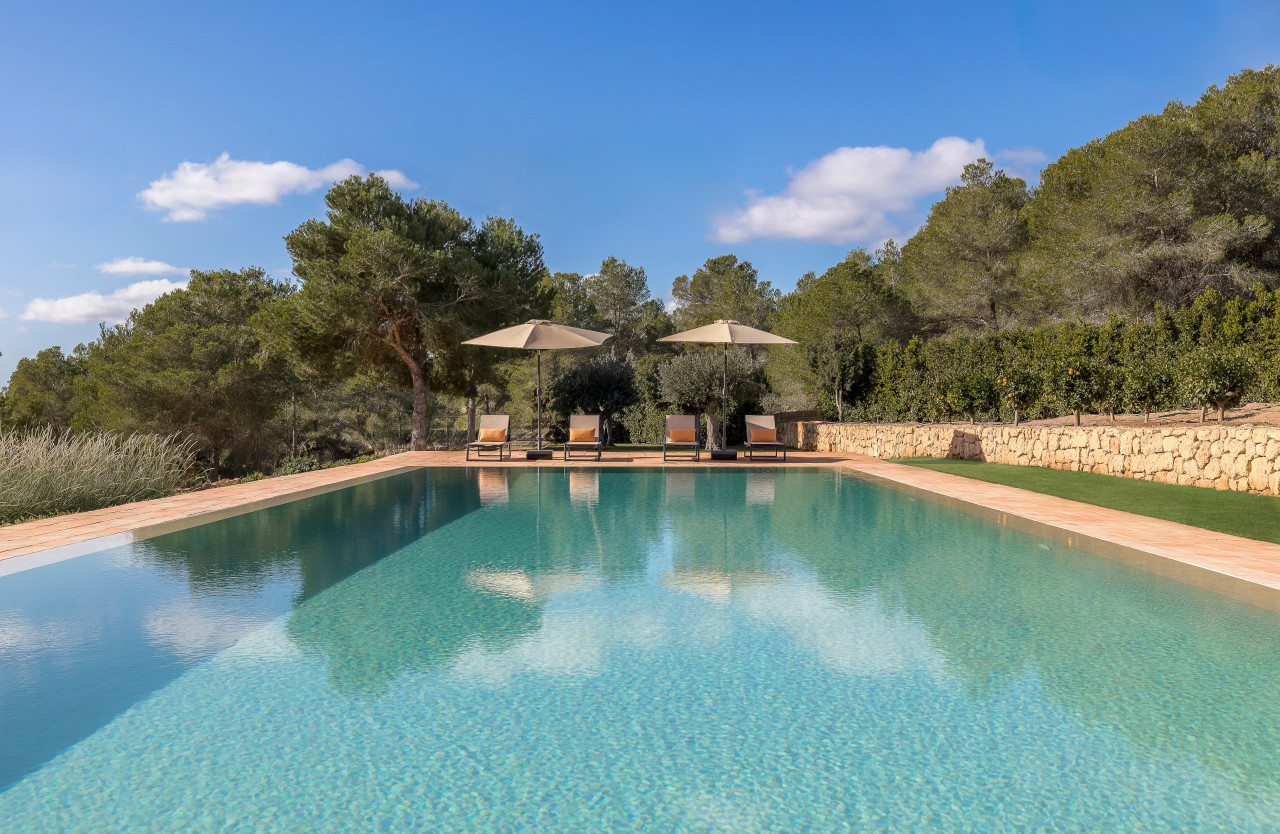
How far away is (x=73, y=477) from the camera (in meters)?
7.80

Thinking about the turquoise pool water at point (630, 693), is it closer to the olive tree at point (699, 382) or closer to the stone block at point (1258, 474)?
the stone block at point (1258, 474)

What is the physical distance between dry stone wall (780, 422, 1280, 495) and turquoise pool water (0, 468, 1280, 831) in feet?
15.1

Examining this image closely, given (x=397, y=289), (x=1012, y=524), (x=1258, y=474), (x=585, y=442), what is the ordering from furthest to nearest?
(x=397, y=289)
(x=585, y=442)
(x=1258, y=474)
(x=1012, y=524)

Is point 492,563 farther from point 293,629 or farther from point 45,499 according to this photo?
point 45,499

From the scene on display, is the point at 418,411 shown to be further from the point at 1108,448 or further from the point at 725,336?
the point at 1108,448

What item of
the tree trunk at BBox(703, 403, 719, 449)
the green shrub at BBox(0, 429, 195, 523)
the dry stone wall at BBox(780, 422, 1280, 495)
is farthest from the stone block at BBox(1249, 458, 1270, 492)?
the green shrub at BBox(0, 429, 195, 523)

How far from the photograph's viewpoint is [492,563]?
5094 mm

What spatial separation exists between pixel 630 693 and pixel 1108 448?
9.95 meters

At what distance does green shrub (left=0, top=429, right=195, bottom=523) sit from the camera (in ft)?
23.6

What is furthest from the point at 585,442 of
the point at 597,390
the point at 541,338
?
the point at 597,390

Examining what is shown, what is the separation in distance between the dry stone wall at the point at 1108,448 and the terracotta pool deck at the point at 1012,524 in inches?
88.1

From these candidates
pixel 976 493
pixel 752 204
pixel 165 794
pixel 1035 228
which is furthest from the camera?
pixel 752 204

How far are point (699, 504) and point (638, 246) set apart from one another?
2044 cm

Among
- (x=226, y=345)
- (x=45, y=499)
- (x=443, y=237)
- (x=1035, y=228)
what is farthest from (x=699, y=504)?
(x=226, y=345)
